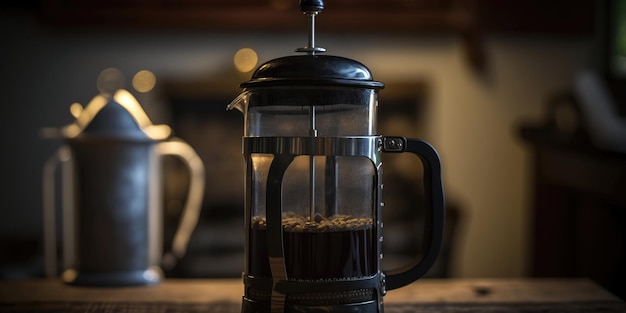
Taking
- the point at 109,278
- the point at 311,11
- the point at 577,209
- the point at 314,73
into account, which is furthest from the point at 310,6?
the point at 577,209

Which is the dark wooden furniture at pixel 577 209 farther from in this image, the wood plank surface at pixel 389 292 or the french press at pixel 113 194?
the french press at pixel 113 194

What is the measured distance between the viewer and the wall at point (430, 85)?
393 centimetres

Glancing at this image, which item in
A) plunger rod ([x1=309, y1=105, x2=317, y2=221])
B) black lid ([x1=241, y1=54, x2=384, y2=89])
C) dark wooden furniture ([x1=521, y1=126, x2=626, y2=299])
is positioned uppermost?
black lid ([x1=241, y1=54, x2=384, y2=89])

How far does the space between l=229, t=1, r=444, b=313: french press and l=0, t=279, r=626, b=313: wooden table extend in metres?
0.21

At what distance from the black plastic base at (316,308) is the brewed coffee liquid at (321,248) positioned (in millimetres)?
34

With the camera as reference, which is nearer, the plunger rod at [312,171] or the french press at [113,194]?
the plunger rod at [312,171]

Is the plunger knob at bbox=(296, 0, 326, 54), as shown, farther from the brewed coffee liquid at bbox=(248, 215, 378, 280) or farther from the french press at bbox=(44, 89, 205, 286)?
the french press at bbox=(44, 89, 205, 286)

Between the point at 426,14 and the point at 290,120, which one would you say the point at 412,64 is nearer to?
the point at 426,14

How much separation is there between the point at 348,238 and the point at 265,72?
222 millimetres

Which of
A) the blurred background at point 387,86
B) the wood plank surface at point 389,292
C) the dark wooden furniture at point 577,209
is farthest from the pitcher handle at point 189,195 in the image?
the blurred background at point 387,86

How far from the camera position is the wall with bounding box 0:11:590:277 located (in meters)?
3.93

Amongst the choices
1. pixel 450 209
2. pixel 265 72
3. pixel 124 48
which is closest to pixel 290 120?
pixel 265 72

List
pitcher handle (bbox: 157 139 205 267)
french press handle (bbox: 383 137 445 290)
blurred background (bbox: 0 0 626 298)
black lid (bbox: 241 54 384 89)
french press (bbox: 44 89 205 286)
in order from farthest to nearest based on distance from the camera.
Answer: blurred background (bbox: 0 0 626 298) → pitcher handle (bbox: 157 139 205 267) → french press (bbox: 44 89 205 286) → french press handle (bbox: 383 137 445 290) → black lid (bbox: 241 54 384 89)

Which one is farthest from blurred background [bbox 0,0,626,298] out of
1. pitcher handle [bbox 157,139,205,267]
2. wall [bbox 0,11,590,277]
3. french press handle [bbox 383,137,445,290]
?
french press handle [bbox 383,137,445,290]
